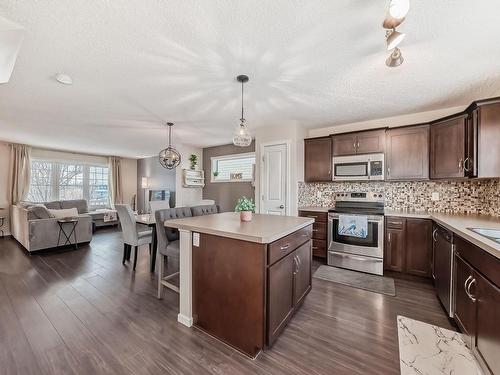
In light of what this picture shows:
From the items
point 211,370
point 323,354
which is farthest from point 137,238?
point 323,354

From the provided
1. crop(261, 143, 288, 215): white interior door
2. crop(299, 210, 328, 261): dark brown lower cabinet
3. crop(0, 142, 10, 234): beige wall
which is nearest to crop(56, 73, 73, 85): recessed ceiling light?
crop(261, 143, 288, 215): white interior door

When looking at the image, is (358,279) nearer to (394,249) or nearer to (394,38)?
(394,249)

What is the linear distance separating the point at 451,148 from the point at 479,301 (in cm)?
208

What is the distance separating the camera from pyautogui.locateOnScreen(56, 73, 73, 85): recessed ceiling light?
7.26ft

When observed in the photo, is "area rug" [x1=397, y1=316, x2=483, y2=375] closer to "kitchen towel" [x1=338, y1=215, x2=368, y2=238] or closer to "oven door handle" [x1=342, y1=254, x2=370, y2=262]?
"oven door handle" [x1=342, y1=254, x2=370, y2=262]

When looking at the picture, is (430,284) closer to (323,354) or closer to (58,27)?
(323,354)

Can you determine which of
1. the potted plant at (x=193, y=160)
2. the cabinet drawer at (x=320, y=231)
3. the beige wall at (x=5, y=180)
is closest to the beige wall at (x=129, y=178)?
the beige wall at (x=5, y=180)

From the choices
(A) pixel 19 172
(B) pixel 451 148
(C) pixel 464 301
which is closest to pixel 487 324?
(C) pixel 464 301

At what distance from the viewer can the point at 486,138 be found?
90.8 inches

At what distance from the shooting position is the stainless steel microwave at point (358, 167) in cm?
336

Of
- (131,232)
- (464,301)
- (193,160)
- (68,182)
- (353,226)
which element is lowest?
(464,301)

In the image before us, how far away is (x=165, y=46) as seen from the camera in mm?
1787

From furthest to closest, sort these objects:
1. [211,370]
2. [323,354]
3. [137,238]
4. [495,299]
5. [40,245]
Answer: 1. [40,245]
2. [137,238]
3. [323,354]
4. [211,370]
5. [495,299]

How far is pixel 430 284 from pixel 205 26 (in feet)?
12.9
